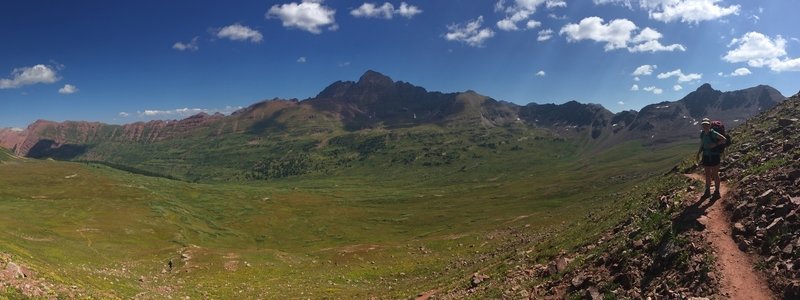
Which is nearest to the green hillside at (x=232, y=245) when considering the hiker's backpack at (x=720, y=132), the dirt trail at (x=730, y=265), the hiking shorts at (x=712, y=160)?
the hiking shorts at (x=712, y=160)

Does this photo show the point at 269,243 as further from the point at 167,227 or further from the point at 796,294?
the point at 796,294

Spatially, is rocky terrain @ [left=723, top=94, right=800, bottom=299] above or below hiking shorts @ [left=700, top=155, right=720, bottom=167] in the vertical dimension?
below

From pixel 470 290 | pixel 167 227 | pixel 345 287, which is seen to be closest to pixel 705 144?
pixel 470 290

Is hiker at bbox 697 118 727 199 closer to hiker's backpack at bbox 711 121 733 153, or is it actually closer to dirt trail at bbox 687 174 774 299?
hiker's backpack at bbox 711 121 733 153

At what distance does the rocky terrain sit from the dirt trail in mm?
326

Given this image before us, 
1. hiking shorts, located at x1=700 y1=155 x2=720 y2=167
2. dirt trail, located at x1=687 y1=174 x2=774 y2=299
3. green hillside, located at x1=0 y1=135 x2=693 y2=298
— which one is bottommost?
green hillside, located at x1=0 y1=135 x2=693 y2=298

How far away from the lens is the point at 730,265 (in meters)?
18.9

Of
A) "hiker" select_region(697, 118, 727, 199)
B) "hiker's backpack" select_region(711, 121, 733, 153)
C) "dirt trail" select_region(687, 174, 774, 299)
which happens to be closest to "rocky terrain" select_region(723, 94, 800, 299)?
"dirt trail" select_region(687, 174, 774, 299)

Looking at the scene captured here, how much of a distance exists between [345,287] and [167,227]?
101m

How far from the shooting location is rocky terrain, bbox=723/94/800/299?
1759 cm

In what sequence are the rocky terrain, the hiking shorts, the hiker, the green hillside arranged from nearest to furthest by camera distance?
the rocky terrain < the hiker < the hiking shorts < the green hillside

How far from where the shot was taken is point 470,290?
31438 mm

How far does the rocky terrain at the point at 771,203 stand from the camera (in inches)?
693

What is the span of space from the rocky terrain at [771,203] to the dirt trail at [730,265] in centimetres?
33
